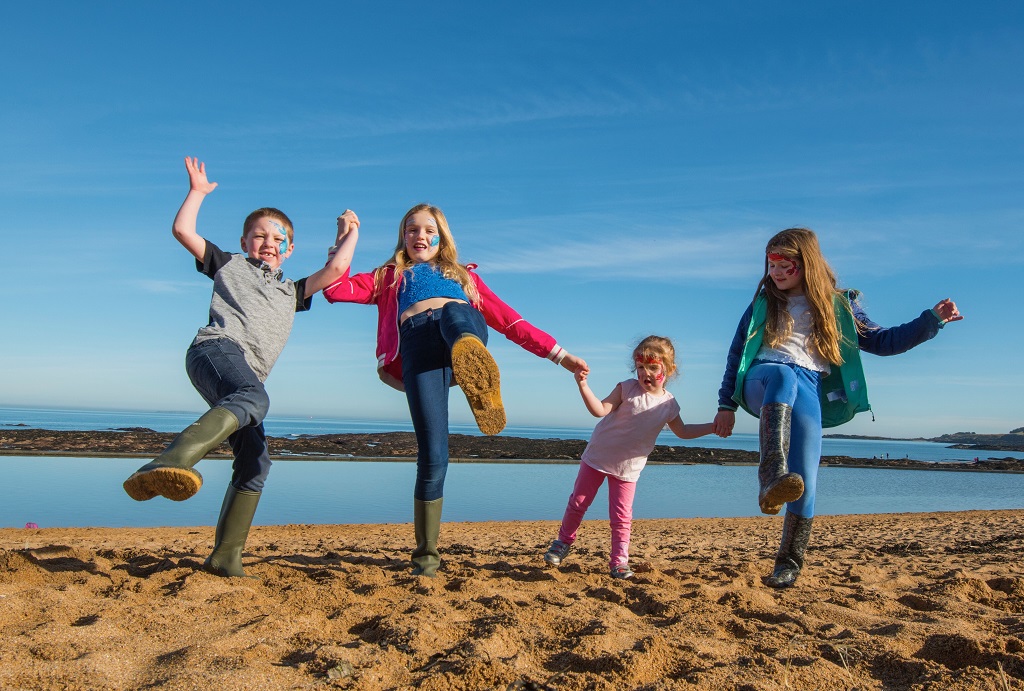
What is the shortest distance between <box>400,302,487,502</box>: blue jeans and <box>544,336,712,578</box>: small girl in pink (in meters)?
0.85

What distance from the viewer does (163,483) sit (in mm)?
2949

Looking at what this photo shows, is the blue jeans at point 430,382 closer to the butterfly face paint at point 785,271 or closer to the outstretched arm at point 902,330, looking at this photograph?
the butterfly face paint at point 785,271

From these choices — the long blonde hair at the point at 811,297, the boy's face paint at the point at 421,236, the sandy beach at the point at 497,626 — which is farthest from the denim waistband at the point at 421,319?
the long blonde hair at the point at 811,297

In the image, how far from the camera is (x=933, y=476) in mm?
22828

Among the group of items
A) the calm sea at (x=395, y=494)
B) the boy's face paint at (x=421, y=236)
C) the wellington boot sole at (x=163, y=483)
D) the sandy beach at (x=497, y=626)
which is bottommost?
the calm sea at (x=395, y=494)

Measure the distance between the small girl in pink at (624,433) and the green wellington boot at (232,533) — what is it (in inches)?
71.4

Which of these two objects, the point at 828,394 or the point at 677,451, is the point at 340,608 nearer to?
the point at 828,394

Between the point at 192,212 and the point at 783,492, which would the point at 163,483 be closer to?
the point at 192,212

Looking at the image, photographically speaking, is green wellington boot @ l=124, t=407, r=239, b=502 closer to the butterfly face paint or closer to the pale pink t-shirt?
the pale pink t-shirt

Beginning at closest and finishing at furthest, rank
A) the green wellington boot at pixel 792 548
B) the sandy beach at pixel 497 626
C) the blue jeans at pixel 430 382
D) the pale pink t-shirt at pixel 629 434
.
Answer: the sandy beach at pixel 497 626 < the green wellington boot at pixel 792 548 < the blue jeans at pixel 430 382 < the pale pink t-shirt at pixel 629 434

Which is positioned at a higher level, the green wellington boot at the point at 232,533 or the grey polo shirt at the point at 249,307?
the grey polo shirt at the point at 249,307

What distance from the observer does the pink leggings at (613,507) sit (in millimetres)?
4403

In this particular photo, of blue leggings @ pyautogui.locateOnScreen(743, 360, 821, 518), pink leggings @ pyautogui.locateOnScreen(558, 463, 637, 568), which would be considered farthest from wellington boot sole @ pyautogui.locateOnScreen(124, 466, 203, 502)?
blue leggings @ pyautogui.locateOnScreen(743, 360, 821, 518)

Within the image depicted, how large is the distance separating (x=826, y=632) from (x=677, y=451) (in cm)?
2562
